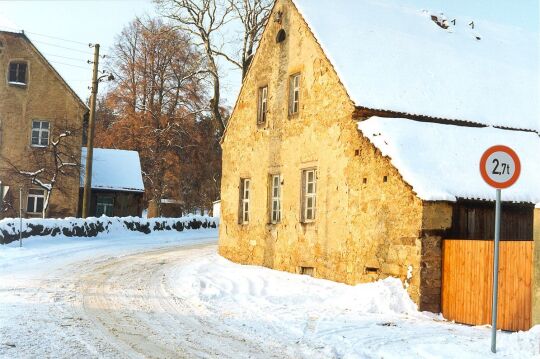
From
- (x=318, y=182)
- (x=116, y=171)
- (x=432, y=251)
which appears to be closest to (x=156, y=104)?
(x=116, y=171)

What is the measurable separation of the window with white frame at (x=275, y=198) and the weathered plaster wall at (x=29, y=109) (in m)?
18.1

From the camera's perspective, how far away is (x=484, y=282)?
10805 millimetres

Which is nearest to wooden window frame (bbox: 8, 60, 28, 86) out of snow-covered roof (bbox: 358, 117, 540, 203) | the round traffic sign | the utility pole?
the utility pole

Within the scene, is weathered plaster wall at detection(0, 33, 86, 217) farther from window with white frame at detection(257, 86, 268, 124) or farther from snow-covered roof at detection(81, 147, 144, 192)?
window with white frame at detection(257, 86, 268, 124)

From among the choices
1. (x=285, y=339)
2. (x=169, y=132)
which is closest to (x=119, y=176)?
(x=169, y=132)

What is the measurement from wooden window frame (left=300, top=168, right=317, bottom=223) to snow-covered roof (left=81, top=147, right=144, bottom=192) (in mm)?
21085

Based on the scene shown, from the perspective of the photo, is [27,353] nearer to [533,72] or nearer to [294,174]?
[294,174]

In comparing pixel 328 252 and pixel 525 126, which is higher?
pixel 525 126

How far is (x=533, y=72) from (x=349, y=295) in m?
12.2

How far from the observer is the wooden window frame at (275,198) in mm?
18328

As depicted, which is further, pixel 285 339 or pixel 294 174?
pixel 294 174

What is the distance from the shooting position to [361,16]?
1972 centimetres

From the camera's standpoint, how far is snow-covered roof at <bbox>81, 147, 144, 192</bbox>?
36162mm

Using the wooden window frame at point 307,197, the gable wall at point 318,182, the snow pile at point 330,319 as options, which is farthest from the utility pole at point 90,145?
the wooden window frame at point 307,197
